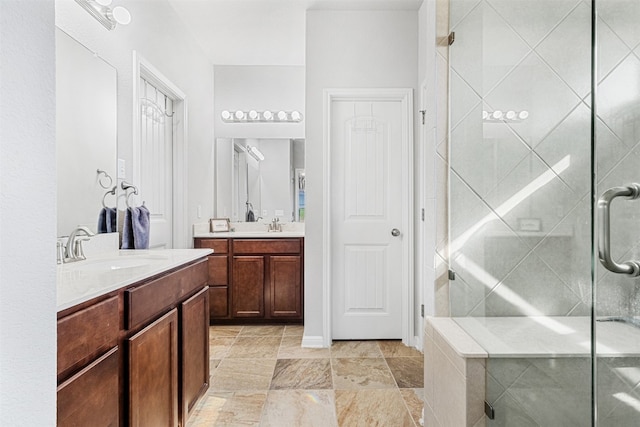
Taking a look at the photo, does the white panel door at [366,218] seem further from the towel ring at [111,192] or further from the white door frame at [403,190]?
the towel ring at [111,192]

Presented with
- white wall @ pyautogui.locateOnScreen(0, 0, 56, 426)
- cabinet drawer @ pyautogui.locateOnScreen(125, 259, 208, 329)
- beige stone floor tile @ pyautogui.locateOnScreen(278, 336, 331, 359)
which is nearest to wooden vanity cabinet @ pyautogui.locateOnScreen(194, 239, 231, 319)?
beige stone floor tile @ pyautogui.locateOnScreen(278, 336, 331, 359)

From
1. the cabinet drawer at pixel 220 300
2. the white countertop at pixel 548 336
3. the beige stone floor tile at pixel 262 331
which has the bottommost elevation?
the beige stone floor tile at pixel 262 331

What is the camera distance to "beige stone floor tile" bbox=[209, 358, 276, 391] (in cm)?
233

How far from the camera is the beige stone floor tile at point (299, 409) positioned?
1923 millimetres

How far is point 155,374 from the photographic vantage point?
1414mm

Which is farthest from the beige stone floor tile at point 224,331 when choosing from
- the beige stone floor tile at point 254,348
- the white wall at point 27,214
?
the white wall at point 27,214

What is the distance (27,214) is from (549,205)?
1297 millimetres

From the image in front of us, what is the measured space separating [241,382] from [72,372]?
1588 mm

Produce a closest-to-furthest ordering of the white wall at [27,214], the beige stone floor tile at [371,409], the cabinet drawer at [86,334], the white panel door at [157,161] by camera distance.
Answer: the white wall at [27,214] < the cabinet drawer at [86,334] < the beige stone floor tile at [371,409] < the white panel door at [157,161]

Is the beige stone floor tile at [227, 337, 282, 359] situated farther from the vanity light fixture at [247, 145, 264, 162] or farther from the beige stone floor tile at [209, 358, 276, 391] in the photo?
the vanity light fixture at [247, 145, 264, 162]

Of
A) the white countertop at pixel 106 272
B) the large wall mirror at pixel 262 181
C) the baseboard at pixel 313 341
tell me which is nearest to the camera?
the white countertop at pixel 106 272

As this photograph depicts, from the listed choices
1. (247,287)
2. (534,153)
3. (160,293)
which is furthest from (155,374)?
(247,287)

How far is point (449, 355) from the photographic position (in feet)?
4.86

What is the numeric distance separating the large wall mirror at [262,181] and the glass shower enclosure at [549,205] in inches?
97.7
